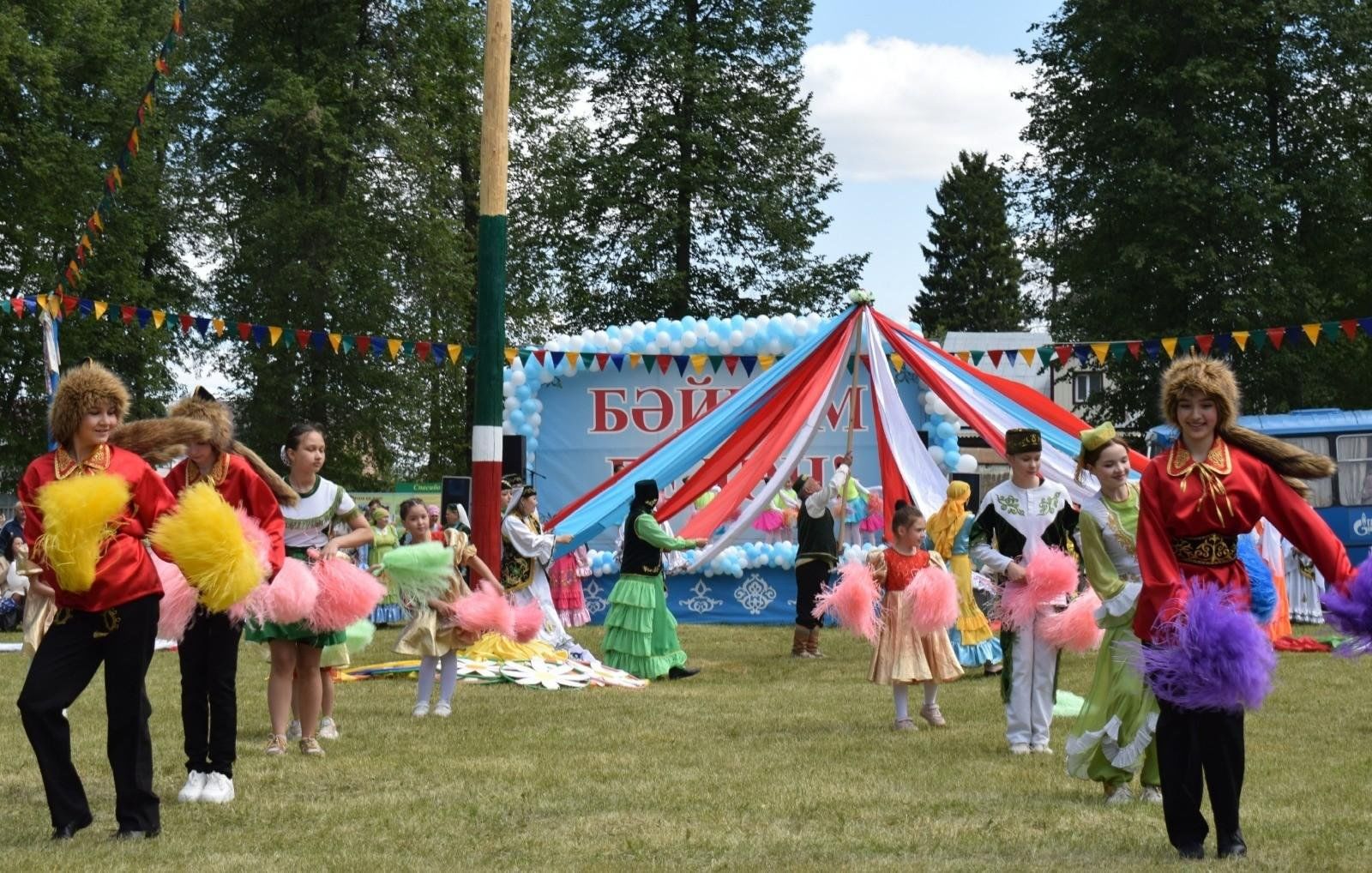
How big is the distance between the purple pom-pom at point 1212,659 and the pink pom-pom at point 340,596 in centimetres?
426

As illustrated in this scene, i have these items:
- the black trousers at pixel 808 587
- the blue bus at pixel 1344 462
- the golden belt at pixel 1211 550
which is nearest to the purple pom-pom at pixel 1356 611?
the golden belt at pixel 1211 550

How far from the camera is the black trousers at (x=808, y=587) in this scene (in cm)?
1588

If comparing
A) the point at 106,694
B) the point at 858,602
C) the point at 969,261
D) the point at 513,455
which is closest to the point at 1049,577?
the point at 858,602

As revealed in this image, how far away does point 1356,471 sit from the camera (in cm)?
2278

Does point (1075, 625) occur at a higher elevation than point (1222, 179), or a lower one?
lower

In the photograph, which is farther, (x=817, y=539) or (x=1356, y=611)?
(x=817, y=539)

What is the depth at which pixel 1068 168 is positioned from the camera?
1275 inches

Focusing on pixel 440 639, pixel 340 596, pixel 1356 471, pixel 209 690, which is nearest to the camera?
pixel 209 690

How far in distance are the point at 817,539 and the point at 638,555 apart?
3.22 metres

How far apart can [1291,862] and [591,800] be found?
9.80 ft

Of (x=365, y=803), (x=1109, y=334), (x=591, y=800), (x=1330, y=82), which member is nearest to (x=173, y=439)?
(x=365, y=803)

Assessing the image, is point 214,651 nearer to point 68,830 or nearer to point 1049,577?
point 68,830

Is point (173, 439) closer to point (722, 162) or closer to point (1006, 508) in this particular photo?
point (1006, 508)

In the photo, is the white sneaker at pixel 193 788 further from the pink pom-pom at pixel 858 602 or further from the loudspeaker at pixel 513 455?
the loudspeaker at pixel 513 455
